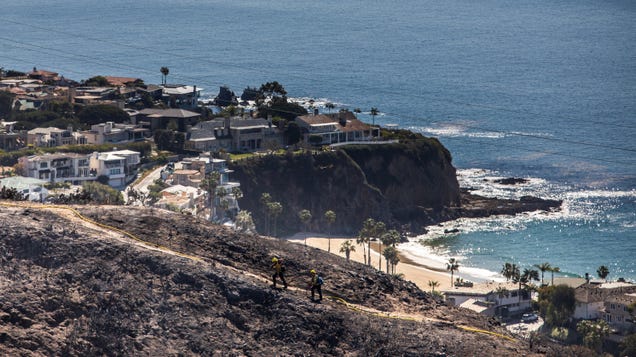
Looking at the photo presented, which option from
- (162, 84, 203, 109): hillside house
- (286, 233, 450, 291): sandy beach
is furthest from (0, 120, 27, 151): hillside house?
(286, 233, 450, 291): sandy beach

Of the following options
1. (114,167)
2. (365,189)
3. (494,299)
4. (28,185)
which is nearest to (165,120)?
(114,167)

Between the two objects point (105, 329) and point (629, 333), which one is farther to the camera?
point (629, 333)

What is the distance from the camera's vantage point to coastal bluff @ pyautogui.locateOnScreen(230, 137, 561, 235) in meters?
94.4

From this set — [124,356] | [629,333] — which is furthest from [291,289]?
[629,333]

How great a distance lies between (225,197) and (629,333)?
1295 inches

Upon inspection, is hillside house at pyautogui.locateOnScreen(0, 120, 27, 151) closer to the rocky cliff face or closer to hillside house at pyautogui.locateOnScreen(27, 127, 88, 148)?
hillside house at pyautogui.locateOnScreen(27, 127, 88, 148)

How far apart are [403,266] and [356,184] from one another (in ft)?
58.5

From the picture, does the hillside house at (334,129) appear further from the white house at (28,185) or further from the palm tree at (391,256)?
the palm tree at (391,256)

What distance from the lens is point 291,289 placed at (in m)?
31.4

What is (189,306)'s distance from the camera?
98.9 ft

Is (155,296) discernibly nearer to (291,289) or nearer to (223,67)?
(291,289)

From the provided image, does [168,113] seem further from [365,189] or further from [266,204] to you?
[266,204]

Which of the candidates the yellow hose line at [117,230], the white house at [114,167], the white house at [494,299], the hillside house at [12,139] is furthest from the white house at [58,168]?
the yellow hose line at [117,230]

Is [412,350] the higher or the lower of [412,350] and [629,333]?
the higher
